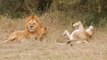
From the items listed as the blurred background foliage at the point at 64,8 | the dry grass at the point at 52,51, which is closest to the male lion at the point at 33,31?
the dry grass at the point at 52,51

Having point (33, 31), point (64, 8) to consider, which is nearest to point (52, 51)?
point (33, 31)

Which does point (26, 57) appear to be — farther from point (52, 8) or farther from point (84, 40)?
point (52, 8)

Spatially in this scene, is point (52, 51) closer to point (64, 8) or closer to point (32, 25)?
point (32, 25)

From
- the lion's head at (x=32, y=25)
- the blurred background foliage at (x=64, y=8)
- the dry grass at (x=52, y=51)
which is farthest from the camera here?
the blurred background foliage at (x=64, y=8)

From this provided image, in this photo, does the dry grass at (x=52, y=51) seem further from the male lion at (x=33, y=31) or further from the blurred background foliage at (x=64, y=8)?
the blurred background foliage at (x=64, y=8)

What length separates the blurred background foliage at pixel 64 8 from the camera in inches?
561

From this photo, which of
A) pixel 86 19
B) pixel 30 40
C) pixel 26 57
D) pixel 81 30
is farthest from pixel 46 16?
pixel 26 57

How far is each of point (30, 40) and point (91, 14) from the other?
4.62 m

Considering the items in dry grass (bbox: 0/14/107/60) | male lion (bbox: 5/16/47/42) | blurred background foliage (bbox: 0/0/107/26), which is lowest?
dry grass (bbox: 0/14/107/60)

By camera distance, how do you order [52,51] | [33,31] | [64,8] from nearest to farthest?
[52,51], [33,31], [64,8]

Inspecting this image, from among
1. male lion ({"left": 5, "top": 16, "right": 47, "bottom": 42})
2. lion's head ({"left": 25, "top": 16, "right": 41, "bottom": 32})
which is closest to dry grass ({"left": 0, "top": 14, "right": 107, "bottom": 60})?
male lion ({"left": 5, "top": 16, "right": 47, "bottom": 42})

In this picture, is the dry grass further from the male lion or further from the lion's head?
the lion's head

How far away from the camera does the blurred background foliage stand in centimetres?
1425

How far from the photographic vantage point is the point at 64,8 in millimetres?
15195
